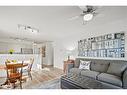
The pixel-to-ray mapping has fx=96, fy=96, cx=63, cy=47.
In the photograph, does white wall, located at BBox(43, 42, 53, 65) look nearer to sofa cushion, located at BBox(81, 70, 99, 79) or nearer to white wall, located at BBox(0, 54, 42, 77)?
white wall, located at BBox(0, 54, 42, 77)

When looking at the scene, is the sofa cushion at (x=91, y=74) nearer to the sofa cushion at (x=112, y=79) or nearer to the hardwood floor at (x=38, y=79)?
the sofa cushion at (x=112, y=79)

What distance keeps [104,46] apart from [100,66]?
0.89 meters

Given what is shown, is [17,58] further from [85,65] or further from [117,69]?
[117,69]

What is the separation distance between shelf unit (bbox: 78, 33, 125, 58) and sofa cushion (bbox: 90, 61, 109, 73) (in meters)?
0.45

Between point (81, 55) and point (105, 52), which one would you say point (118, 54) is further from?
point (81, 55)

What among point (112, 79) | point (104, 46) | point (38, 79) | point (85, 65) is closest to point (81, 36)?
point (104, 46)

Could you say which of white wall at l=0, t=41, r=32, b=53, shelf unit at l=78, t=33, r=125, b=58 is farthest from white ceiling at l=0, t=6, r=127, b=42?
white wall at l=0, t=41, r=32, b=53

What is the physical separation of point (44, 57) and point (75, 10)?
7154 mm

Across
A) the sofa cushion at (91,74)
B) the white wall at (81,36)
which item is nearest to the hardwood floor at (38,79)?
the sofa cushion at (91,74)

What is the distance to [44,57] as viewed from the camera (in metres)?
9.20

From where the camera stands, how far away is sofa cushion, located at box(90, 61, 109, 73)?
3.39m

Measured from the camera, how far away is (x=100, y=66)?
139 inches

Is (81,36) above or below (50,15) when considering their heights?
below
